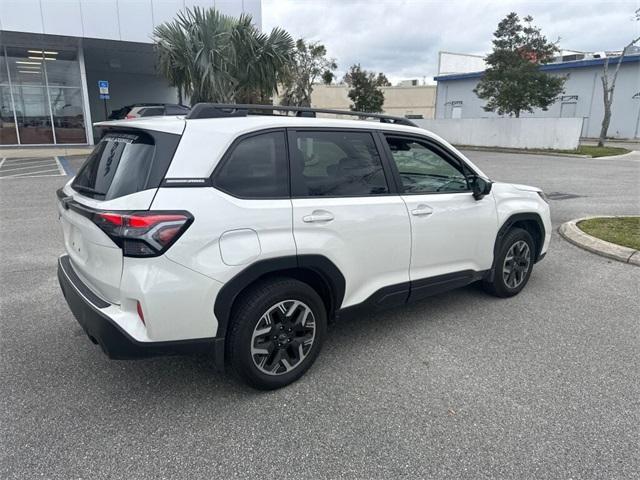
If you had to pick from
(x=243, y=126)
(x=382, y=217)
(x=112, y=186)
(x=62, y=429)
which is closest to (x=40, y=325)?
(x=62, y=429)

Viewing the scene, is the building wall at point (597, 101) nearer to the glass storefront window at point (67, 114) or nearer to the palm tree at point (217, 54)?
the palm tree at point (217, 54)

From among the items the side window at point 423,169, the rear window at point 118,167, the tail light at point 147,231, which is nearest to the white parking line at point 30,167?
the rear window at point 118,167

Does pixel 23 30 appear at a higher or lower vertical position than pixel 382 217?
higher

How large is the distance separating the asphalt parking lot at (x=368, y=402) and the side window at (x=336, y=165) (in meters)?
1.26

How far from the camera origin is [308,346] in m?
3.09

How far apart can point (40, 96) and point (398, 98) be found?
46.1 metres

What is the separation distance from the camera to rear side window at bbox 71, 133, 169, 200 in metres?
2.55

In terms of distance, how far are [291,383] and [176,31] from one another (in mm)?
13393

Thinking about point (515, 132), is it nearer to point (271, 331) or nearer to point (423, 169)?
point (423, 169)

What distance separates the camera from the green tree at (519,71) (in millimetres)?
25828

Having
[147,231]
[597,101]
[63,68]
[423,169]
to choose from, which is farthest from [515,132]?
[147,231]

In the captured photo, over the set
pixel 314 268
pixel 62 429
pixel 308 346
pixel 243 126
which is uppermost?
pixel 243 126

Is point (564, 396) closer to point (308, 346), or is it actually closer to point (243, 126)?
point (308, 346)

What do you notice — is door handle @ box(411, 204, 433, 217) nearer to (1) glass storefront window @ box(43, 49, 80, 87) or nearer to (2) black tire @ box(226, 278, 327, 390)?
(2) black tire @ box(226, 278, 327, 390)
